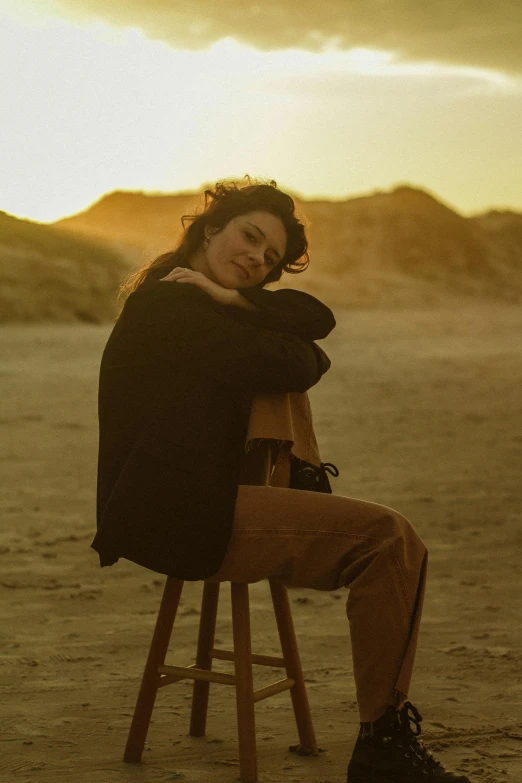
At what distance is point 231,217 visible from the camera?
369 centimetres

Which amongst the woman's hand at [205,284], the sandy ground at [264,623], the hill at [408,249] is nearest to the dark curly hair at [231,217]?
the woman's hand at [205,284]

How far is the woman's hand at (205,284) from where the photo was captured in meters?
3.48

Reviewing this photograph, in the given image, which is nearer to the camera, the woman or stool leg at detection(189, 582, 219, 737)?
the woman

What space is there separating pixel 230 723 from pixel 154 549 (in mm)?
1139

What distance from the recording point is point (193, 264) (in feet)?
12.3

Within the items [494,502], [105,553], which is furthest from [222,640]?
[494,502]

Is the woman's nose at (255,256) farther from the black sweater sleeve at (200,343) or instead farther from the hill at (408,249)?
the hill at (408,249)

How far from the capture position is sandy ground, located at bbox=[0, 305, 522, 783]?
12.2ft

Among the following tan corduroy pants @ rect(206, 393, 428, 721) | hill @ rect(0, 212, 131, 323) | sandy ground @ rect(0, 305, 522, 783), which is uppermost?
hill @ rect(0, 212, 131, 323)

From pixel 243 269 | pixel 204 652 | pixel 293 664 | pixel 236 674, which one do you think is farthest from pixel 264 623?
pixel 243 269

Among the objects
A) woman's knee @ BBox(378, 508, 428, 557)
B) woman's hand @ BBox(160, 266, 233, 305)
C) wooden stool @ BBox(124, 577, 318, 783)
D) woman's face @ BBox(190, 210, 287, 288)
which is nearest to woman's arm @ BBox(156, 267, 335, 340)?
woman's hand @ BBox(160, 266, 233, 305)

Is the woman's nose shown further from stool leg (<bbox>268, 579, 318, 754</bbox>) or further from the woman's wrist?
stool leg (<bbox>268, 579, 318, 754</bbox>)

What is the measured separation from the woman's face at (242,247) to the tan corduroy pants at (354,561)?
21.5 inches

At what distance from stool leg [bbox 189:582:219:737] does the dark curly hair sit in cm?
107
